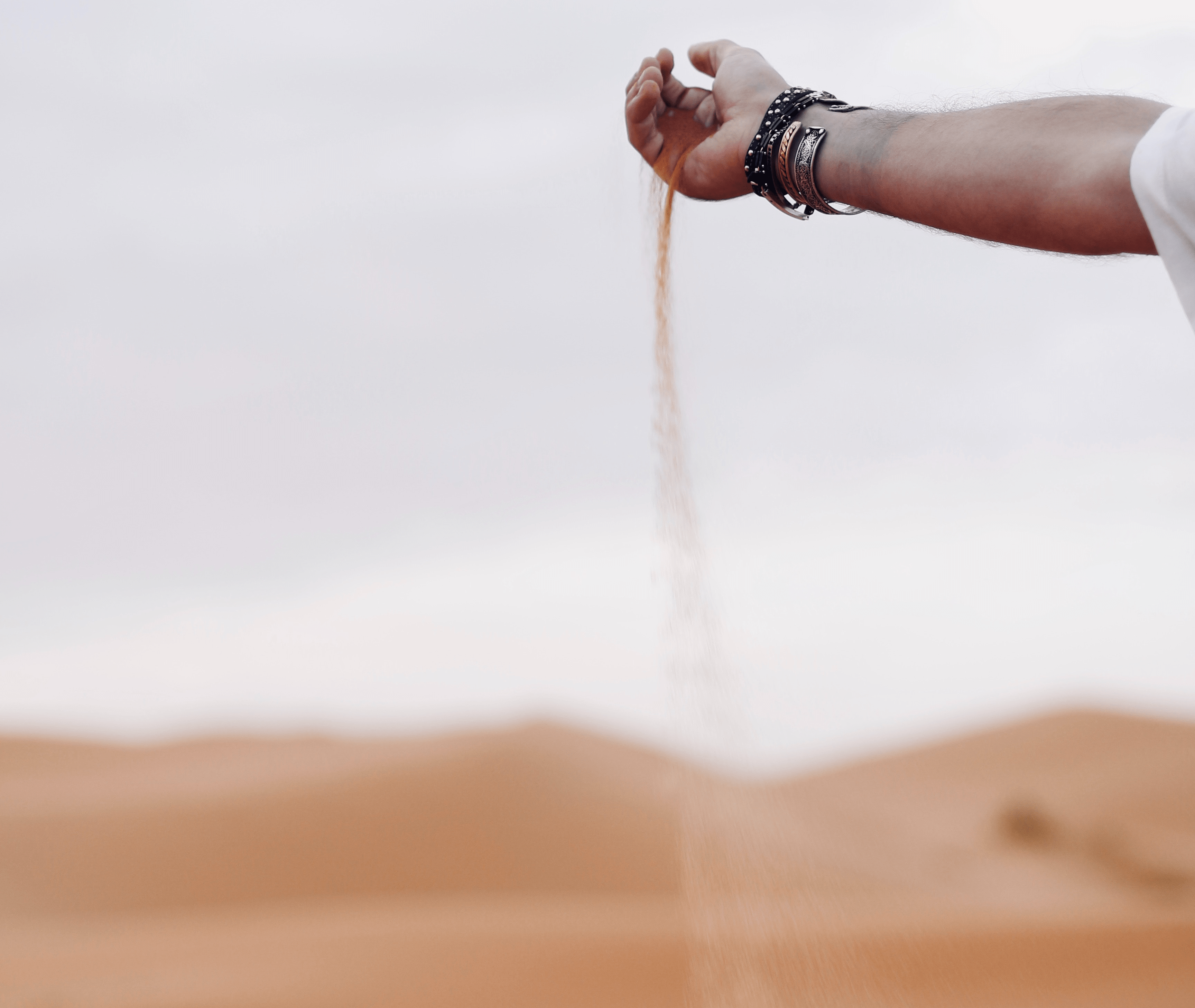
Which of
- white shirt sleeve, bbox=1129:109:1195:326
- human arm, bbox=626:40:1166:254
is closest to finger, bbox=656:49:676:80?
human arm, bbox=626:40:1166:254

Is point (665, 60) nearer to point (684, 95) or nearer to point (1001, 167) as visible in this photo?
point (684, 95)

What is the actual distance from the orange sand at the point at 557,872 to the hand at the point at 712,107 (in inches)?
62.3

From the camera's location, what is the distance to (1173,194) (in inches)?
27.7

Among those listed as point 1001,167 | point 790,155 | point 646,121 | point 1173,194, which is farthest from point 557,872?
point 1173,194

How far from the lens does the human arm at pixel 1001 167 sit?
2.68 ft

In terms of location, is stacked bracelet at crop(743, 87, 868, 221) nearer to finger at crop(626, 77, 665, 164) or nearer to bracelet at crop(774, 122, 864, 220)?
bracelet at crop(774, 122, 864, 220)

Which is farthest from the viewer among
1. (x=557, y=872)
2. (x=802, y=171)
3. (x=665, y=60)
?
(x=557, y=872)

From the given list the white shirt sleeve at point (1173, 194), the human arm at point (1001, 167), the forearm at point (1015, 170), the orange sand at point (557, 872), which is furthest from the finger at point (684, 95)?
the orange sand at point (557, 872)

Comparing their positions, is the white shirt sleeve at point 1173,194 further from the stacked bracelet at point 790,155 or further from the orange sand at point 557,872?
the orange sand at point 557,872

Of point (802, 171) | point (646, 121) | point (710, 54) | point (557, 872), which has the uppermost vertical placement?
point (710, 54)

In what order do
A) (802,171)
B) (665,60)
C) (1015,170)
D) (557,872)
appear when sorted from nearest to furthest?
(1015,170) < (802,171) < (665,60) < (557,872)

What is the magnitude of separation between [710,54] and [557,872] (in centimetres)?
287

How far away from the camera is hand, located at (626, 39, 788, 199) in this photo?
4.90 feet

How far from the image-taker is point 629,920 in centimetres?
254
